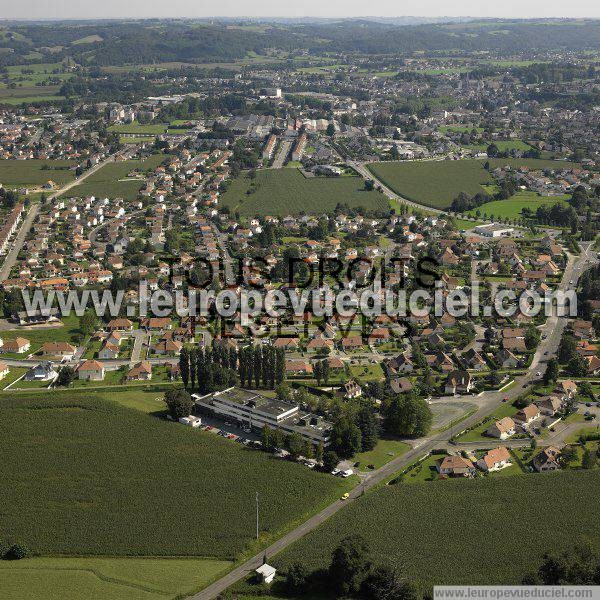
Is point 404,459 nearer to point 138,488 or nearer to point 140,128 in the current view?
point 138,488

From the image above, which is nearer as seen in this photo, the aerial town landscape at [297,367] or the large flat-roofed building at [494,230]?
the aerial town landscape at [297,367]

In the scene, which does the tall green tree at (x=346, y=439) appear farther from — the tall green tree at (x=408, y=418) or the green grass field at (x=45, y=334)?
the green grass field at (x=45, y=334)

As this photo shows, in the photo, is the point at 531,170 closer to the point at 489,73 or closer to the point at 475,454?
the point at 475,454

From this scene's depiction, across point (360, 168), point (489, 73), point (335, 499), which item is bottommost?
point (335, 499)

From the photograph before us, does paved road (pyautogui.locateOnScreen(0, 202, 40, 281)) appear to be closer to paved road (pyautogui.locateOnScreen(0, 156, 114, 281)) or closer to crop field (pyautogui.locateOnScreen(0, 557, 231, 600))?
paved road (pyautogui.locateOnScreen(0, 156, 114, 281))

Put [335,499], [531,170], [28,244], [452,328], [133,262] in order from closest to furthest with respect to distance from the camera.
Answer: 1. [335,499]
2. [452,328]
3. [133,262]
4. [28,244]
5. [531,170]

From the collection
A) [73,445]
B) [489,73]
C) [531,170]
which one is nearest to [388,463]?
[73,445]

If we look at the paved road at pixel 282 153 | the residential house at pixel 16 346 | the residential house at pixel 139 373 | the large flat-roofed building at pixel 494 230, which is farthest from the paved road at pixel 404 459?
the paved road at pixel 282 153
